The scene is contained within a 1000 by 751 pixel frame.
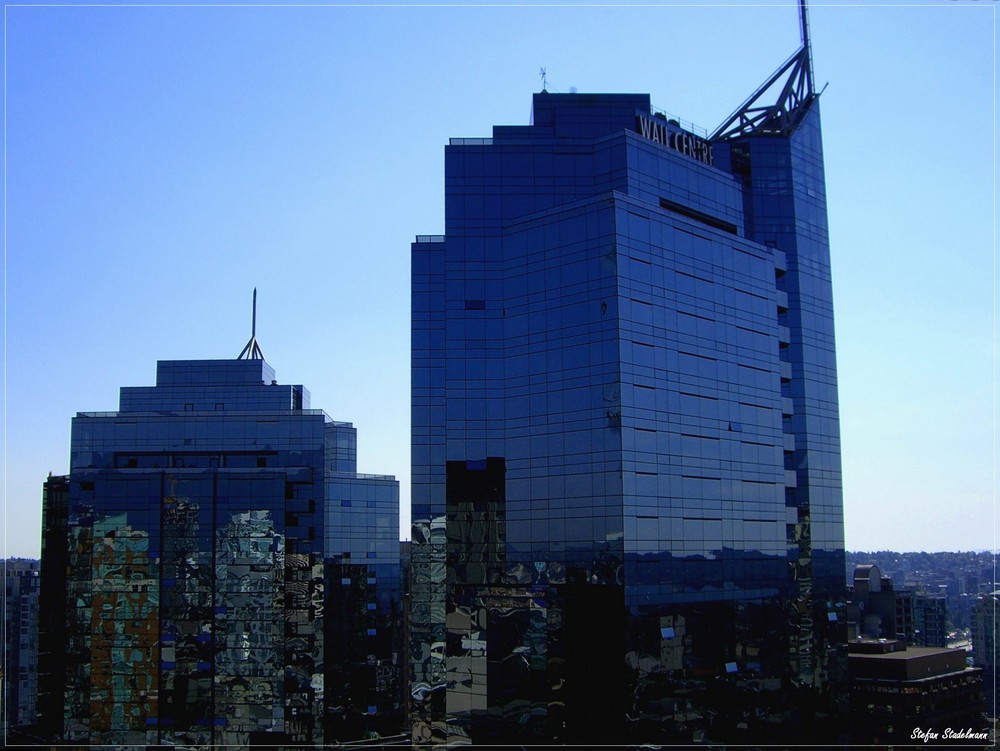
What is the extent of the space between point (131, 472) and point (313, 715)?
46121 mm

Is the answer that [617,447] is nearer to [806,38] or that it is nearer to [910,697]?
[806,38]

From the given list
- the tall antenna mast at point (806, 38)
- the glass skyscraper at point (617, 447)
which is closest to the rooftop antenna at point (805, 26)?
the tall antenna mast at point (806, 38)

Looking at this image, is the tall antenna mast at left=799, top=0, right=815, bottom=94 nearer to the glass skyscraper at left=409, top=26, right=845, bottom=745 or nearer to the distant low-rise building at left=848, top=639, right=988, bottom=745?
the glass skyscraper at left=409, top=26, right=845, bottom=745

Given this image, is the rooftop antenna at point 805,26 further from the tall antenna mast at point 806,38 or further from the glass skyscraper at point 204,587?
the glass skyscraper at point 204,587

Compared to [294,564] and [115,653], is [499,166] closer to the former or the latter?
[294,564]

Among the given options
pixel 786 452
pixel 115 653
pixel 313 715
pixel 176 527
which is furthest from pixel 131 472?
pixel 786 452

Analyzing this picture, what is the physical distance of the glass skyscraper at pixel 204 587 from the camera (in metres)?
141

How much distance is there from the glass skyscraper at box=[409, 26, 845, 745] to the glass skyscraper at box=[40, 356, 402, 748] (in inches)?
1511

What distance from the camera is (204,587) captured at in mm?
142875

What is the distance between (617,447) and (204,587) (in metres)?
75.0

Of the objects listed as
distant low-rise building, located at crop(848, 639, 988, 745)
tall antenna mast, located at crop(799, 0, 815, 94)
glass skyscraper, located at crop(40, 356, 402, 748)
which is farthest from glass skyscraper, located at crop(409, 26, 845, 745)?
distant low-rise building, located at crop(848, 639, 988, 745)

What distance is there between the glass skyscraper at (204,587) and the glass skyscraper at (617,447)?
126 ft

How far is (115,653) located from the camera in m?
141

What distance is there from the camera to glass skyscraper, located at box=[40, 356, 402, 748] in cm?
14075
